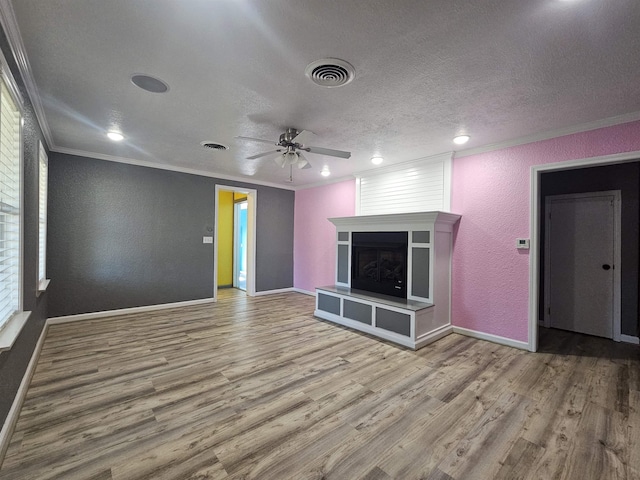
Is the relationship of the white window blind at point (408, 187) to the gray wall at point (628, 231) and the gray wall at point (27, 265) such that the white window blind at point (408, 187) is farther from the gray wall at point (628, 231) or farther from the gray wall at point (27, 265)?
the gray wall at point (27, 265)

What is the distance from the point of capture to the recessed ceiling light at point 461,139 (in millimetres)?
3234

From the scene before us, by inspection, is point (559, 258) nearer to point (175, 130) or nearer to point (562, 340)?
point (562, 340)

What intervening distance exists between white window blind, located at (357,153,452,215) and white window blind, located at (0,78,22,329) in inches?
164

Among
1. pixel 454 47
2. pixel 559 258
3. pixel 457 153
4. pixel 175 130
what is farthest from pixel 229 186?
pixel 559 258

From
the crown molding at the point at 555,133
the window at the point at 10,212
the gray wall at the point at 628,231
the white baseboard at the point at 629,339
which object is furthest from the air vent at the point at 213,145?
the white baseboard at the point at 629,339

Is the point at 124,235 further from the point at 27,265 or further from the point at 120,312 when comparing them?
the point at 27,265

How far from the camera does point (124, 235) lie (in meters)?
4.42

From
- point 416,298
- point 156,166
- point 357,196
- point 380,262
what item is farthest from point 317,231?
point 156,166

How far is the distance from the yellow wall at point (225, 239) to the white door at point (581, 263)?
6.34 metres

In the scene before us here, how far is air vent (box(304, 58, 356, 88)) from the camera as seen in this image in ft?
6.25

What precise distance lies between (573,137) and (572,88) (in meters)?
1.02

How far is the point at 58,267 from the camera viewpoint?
12.8 ft

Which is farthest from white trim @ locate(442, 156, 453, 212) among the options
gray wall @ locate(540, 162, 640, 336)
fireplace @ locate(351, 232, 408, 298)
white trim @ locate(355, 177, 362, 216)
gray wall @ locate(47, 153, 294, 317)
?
gray wall @ locate(47, 153, 294, 317)

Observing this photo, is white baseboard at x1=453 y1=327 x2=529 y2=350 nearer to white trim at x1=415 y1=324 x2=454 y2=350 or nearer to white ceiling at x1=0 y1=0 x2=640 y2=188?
white trim at x1=415 y1=324 x2=454 y2=350
